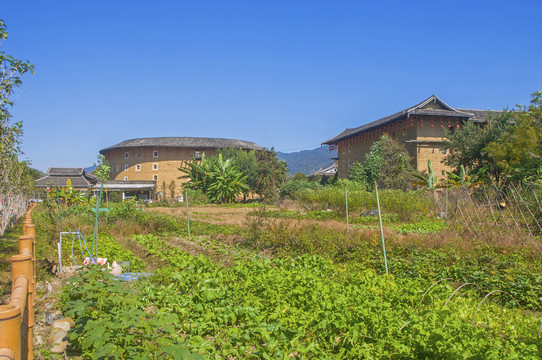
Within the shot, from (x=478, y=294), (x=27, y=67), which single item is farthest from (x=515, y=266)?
(x=27, y=67)

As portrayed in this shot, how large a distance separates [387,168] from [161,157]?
99.6 feet

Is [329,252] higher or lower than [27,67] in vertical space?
lower

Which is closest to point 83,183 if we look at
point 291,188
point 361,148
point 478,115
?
point 291,188

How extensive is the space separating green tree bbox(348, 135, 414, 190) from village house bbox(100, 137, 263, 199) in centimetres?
2283

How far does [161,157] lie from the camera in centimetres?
4981

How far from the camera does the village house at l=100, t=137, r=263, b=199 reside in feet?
160

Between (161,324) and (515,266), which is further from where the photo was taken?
(515,266)

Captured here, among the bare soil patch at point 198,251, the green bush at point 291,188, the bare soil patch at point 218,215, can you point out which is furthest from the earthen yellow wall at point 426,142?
the bare soil patch at point 198,251

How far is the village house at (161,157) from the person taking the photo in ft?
160

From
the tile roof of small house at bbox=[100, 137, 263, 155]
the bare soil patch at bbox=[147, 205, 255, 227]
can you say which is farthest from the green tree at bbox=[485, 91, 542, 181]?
the tile roof of small house at bbox=[100, 137, 263, 155]

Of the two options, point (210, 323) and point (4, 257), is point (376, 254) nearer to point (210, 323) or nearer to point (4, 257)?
point (210, 323)

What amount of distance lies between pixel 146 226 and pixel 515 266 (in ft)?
38.9

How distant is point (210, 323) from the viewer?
14.6ft

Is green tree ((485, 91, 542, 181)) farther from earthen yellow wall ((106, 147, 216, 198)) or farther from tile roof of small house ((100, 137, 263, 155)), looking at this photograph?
earthen yellow wall ((106, 147, 216, 198))
